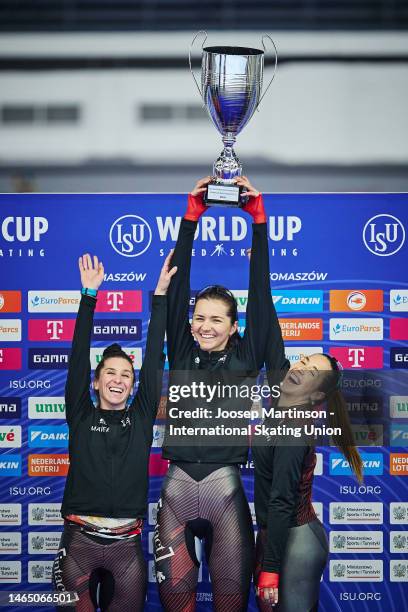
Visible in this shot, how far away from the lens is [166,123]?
14.1 feet

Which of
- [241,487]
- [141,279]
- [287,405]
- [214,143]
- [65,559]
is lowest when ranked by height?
[65,559]

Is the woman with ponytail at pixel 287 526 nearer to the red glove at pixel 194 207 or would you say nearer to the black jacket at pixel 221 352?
the black jacket at pixel 221 352

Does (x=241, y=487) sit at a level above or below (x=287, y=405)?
below

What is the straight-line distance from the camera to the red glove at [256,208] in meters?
3.73

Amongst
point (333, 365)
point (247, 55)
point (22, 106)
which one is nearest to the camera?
point (247, 55)

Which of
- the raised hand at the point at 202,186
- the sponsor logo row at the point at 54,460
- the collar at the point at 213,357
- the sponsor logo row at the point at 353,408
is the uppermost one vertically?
the raised hand at the point at 202,186

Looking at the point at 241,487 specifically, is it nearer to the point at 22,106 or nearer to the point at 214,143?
the point at 214,143

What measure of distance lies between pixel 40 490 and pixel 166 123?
1.78 metres

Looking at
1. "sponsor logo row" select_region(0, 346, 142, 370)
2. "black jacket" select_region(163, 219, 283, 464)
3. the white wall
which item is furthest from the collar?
the white wall

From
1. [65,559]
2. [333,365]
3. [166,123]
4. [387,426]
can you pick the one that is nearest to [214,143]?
[166,123]

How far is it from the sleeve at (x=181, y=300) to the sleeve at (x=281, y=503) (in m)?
0.62

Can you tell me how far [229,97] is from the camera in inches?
141

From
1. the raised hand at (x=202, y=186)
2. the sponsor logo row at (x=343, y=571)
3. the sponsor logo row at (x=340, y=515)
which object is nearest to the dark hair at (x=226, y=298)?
the raised hand at (x=202, y=186)

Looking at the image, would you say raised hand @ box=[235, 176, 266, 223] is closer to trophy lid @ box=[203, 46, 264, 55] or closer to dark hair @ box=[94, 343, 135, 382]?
trophy lid @ box=[203, 46, 264, 55]
